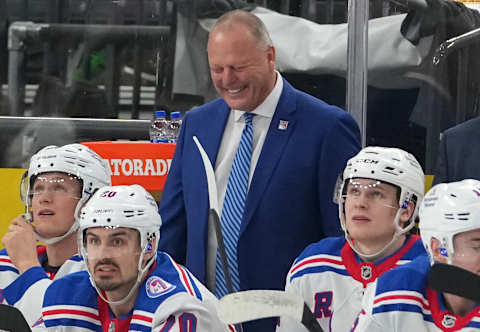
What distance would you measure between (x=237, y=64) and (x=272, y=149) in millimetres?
299

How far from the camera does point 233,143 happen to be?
11.6 ft

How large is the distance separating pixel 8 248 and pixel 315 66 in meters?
2.11

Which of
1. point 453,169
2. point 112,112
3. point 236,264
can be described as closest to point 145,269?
point 236,264

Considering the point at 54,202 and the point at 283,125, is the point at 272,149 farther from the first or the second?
the point at 54,202

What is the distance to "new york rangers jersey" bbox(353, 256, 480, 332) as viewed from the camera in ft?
9.14

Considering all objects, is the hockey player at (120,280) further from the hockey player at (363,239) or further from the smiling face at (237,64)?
the smiling face at (237,64)

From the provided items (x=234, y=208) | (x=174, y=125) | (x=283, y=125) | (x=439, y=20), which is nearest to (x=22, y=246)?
(x=234, y=208)

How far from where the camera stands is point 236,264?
3418 mm

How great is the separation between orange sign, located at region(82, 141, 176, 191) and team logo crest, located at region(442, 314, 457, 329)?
174cm

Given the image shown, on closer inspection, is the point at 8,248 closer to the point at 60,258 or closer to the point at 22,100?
the point at 60,258

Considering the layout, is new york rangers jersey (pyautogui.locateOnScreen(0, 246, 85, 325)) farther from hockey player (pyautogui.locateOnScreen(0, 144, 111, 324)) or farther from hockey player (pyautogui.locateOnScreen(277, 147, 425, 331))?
hockey player (pyautogui.locateOnScreen(277, 147, 425, 331))

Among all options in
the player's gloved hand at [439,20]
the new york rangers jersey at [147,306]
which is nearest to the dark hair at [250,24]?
the new york rangers jersey at [147,306]

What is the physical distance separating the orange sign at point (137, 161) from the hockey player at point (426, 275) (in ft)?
5.02

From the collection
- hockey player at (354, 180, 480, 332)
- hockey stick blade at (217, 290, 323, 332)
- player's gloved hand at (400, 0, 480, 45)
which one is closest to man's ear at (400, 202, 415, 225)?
hockey player at (354, 180, 480, 332)
